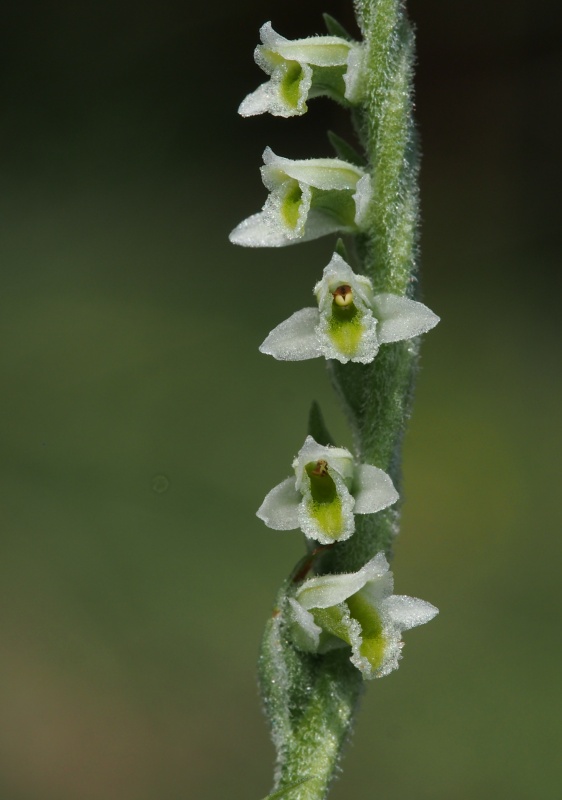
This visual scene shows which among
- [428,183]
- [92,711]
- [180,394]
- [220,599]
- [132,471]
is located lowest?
[92,711]

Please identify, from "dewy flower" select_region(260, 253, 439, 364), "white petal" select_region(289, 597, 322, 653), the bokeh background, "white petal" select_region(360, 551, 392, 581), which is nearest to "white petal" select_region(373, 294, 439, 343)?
"dewy flower" select_region(260, 253, 439, 364)

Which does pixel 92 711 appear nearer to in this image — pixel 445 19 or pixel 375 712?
pixel 375 712

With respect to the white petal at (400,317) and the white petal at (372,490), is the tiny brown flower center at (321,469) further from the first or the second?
the white petal at (400,317)

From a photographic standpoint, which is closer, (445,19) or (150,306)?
(150,306)

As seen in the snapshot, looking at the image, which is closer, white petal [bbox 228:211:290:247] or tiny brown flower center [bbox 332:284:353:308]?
tiny brown flower center [bbox 332:284:353:308]

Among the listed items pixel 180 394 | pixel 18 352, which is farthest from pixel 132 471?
pixel 18 352

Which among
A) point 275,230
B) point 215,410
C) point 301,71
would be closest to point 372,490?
point 275,230

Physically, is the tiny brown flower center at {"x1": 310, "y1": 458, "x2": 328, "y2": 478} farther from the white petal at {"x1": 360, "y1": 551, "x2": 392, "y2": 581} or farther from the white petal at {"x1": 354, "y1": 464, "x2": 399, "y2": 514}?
the white petal at {"x1": 360, "y1": 551, "x2": 392, "y2": 581}
